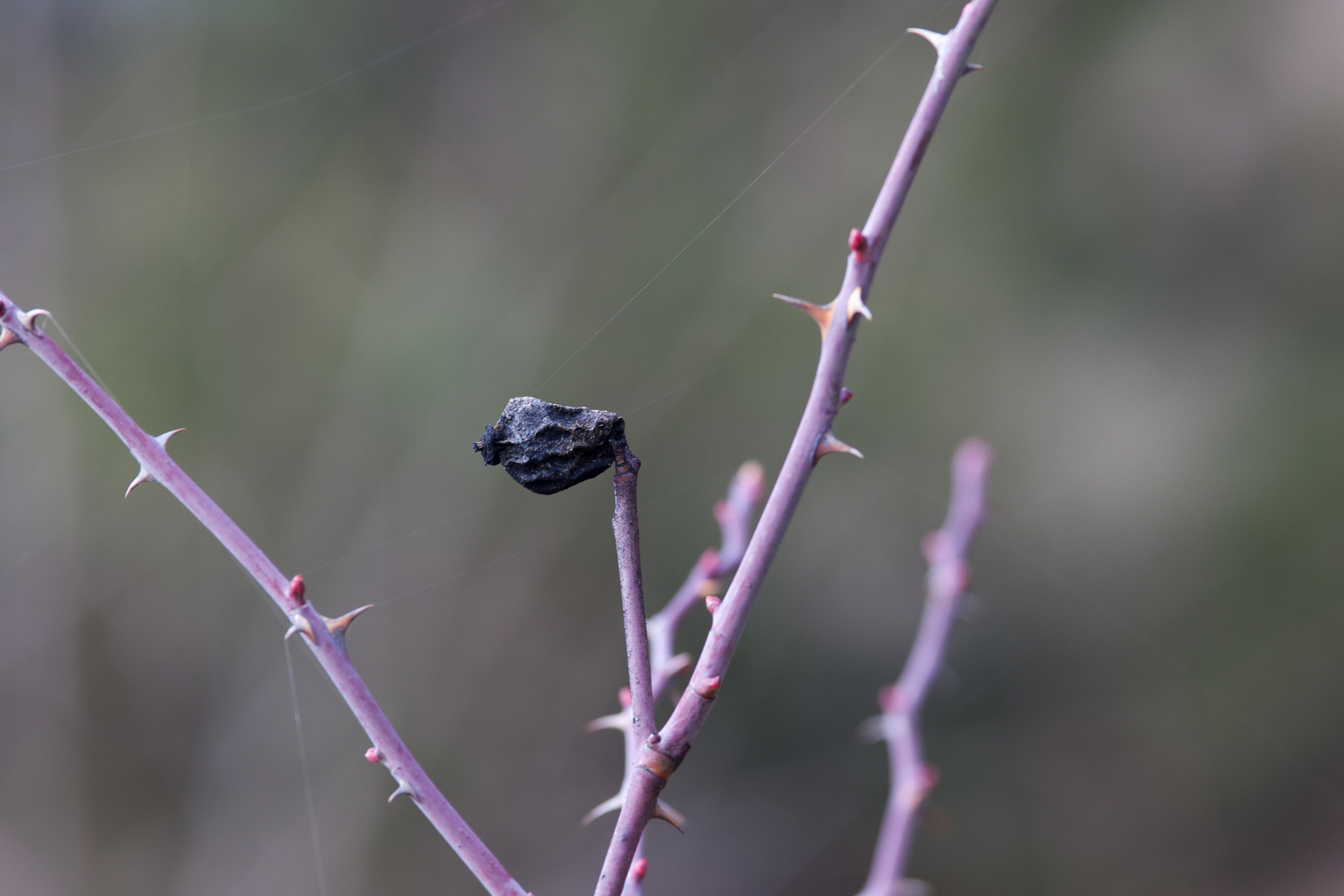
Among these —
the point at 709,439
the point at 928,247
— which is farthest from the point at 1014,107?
the point at 709,439

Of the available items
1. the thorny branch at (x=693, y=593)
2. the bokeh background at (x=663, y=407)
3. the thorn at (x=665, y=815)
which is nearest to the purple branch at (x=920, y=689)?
the thorny branch at (x=693, y=593)

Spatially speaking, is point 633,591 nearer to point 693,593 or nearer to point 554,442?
point 554,442

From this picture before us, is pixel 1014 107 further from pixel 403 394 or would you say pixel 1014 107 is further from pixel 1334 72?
pixel 403 394

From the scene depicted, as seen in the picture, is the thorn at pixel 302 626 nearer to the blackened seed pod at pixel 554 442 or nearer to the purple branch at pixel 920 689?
the blackened seed pod at pixel 554 442

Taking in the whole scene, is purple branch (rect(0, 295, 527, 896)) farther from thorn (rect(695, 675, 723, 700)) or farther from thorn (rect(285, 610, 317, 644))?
thorn (rect(695, 675, 723, 700))

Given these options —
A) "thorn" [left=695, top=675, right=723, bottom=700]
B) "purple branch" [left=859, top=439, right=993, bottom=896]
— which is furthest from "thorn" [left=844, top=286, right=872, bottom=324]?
"purple branch" [left=859, top=439, right=993, bottom=896]

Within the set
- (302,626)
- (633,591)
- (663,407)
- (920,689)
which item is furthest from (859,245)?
(663,407)
